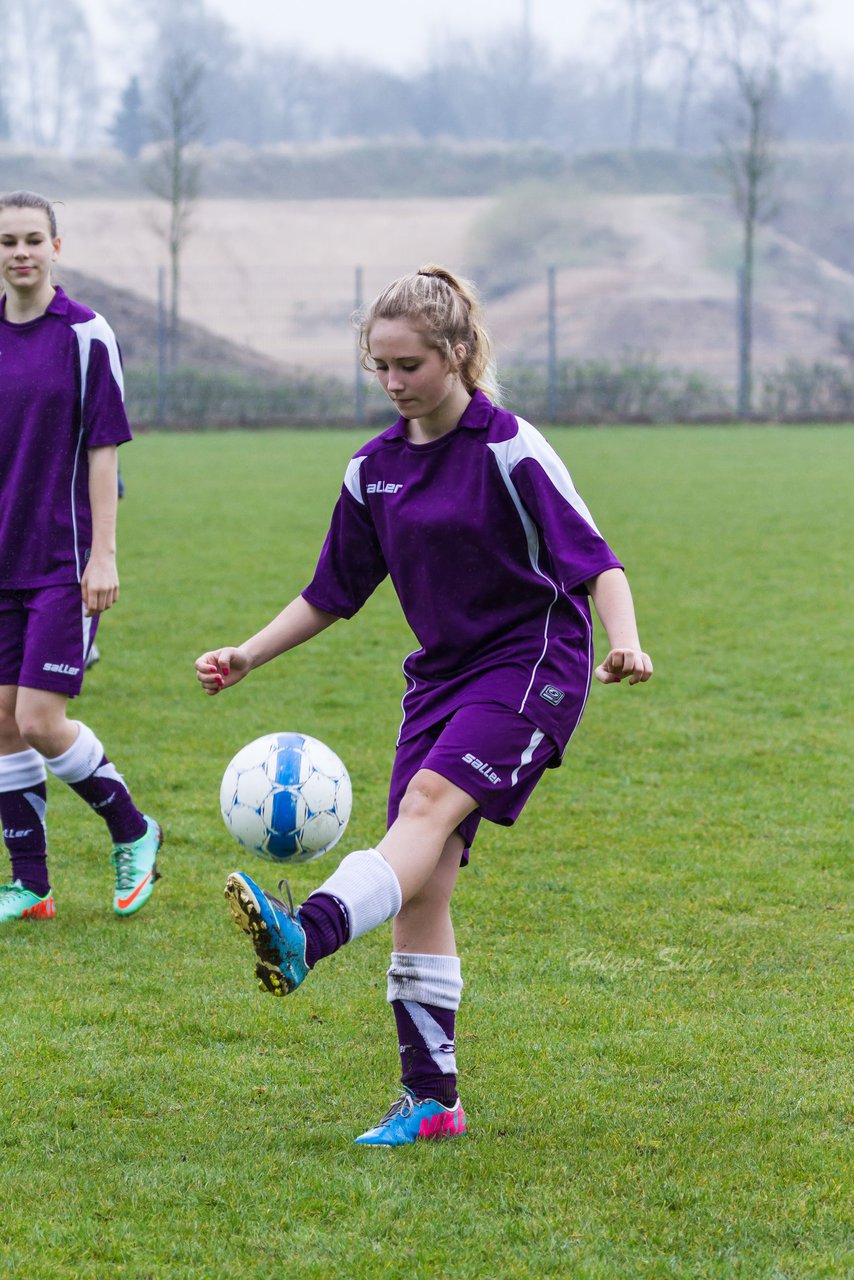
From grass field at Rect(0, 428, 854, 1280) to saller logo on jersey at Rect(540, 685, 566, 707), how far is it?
35.3 inches

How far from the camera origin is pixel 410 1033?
10.7 ft

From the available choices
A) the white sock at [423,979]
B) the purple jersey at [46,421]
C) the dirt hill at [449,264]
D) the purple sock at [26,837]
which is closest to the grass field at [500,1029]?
the purple sock at [26,837]

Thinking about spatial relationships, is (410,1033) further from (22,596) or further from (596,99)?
(596,99)

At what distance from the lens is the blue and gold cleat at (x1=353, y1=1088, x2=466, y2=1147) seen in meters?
3.15

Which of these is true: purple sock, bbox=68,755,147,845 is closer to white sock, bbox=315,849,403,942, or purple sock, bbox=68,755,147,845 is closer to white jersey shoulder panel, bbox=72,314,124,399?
white jersey shoulder panel, bbox=72,314,124,399

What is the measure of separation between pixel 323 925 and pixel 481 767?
49 cm

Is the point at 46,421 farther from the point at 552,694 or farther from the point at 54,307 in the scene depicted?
the point at 552,694

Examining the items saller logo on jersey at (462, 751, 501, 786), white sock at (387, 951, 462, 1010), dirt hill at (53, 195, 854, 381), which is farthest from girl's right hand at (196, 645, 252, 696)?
dirt hill at (53, 195, 854, 381)

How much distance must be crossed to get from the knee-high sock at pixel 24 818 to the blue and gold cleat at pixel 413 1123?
6.24 feet

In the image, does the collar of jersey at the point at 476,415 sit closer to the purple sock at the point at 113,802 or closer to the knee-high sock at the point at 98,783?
the knee-high sock at the point at 98,783

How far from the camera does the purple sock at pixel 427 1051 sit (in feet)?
10.6

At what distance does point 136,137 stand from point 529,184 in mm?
31097

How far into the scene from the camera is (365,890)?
9.36 ft

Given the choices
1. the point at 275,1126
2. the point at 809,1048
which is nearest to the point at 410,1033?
the point at 275,1126
